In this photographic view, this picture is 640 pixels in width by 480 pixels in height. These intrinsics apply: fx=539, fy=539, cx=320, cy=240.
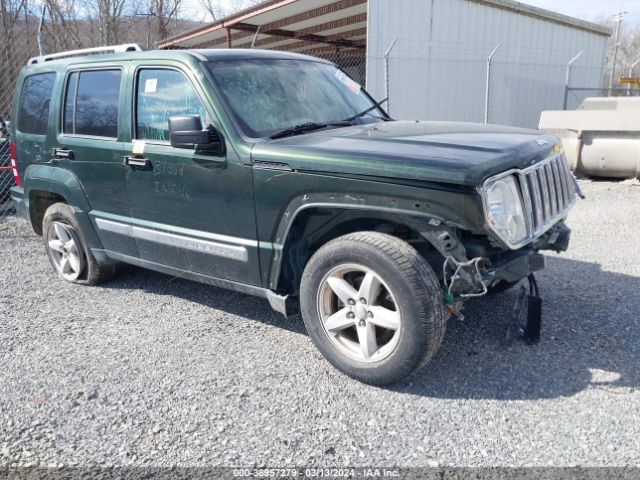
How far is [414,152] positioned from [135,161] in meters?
2.15

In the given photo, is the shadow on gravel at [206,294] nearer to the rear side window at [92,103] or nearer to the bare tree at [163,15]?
the rear side window at [92,103]

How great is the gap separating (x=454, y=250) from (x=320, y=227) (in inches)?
35.0

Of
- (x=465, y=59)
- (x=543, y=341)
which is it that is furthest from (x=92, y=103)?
(x=465, y=59)

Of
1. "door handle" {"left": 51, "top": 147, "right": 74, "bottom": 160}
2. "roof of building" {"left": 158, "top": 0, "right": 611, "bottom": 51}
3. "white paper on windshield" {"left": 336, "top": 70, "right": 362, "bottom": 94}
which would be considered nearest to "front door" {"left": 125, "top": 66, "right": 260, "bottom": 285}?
"door handle" {"left": 51, "top": 147, "right": 74, "bottom": 160}

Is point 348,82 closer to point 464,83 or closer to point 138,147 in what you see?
point 138,147

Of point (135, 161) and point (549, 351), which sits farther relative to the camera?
point (135, 161)

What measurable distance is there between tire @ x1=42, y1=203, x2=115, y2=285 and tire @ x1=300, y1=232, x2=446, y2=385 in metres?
2.51

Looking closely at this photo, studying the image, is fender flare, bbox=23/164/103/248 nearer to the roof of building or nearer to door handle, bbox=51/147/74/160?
door handle, bbox=51/147/74/160

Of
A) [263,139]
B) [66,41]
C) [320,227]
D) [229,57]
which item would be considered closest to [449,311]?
[320,227]

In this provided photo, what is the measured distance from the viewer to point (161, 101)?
3.91 m

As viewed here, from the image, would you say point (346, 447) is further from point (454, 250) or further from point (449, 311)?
point (454, 250)

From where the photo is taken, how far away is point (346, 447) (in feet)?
8.70

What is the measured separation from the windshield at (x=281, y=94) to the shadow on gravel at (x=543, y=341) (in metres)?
1.53

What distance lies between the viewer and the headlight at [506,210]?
108 inches
